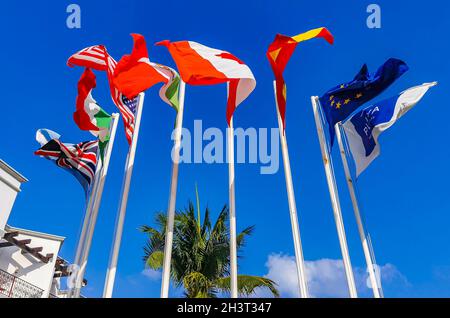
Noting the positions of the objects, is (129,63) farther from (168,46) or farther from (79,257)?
(79,257)

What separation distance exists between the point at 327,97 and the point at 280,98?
1.69 metres

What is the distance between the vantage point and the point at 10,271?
74.5 ft

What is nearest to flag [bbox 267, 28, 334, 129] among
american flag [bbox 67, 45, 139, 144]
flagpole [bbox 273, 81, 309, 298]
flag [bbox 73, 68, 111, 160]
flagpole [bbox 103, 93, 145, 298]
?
flagpole [bbox 273, 81, 309, 298]

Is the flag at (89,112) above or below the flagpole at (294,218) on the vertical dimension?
above

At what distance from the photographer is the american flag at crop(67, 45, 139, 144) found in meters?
11.7

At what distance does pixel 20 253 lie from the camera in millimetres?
23953

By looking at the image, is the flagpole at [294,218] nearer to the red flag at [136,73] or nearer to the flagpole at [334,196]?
the flagpole at [334,196]

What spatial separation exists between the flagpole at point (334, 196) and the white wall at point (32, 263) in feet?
64.0

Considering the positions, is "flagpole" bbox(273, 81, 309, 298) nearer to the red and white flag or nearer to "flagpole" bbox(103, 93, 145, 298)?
"flagpole" bbox(103, 93, 145, 298)

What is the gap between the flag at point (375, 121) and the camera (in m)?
11.0

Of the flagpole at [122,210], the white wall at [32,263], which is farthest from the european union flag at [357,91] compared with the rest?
the white wall at [32,263]

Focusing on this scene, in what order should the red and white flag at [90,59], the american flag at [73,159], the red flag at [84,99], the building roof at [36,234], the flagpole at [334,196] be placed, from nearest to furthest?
the flagpole at [334,196] < the red and white flag at [90,59] < the red flag at [84,99] < the american flag at [73,159] < the building roof at [36,234]
